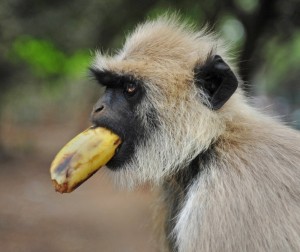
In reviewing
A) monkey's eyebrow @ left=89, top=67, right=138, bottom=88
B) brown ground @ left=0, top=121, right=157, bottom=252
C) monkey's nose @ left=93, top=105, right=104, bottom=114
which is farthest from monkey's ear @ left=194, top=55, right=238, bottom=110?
brown ground @ left=0, top=121, right=157, bottom=252

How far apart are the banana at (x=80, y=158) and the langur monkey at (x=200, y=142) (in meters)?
0.09

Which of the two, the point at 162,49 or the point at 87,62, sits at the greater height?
the point at 162,49

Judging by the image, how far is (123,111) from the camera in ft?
11.8

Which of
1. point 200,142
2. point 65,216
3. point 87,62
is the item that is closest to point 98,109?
point 200,142

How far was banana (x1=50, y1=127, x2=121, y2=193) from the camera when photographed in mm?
3393

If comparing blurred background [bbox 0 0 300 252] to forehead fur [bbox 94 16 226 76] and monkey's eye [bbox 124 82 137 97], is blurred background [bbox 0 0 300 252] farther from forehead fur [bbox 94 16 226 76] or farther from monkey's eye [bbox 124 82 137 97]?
monkey's eye [bbox 124 82 137 97]

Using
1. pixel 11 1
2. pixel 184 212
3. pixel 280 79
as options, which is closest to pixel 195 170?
pixel 184 212

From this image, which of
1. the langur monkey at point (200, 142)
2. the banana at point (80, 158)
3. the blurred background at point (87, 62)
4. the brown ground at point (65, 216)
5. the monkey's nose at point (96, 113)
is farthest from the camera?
the brown ground at point (65, 216)

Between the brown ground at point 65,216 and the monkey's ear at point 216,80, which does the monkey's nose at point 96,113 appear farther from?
the brown ground at point 65,216

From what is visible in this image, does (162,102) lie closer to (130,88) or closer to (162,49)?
(130,88)

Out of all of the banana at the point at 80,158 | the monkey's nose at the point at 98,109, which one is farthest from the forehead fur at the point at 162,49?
the banana at the point at 80,158

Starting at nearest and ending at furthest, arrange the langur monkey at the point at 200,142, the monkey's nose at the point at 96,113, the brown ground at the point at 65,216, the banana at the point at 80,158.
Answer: the langur monkey at the point at 200,142 → the banana at the point at 80,158 → the monkey's nose at the point at 96,113 → the brown ground at the point at 65,216

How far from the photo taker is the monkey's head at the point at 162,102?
3482mm

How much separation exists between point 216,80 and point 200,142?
37 cm
